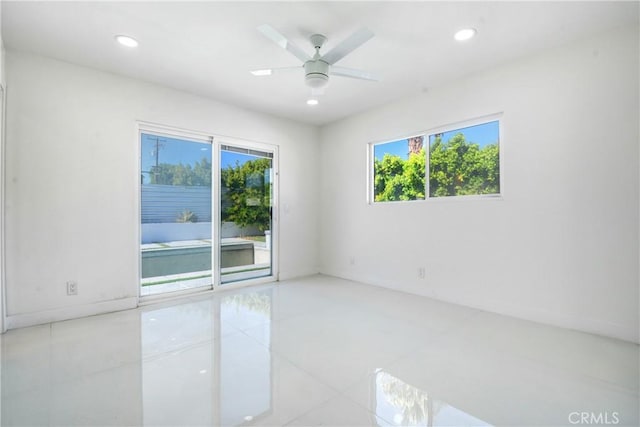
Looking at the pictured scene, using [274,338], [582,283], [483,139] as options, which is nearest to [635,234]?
[582,283]

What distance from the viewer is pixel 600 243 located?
2.56m

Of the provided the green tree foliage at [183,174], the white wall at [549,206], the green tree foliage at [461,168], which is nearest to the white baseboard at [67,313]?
the green tree foliage at [183,174]

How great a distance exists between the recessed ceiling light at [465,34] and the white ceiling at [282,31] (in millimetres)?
50

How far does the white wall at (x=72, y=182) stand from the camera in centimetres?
279

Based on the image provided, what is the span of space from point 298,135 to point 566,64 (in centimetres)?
348

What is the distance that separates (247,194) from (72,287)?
7.52 feet

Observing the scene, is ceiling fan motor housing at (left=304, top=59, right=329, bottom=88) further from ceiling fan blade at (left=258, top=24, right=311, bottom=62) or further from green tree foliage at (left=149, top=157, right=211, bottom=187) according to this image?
green tree foliage at (left=149, top=157, right=211, bottom=187)

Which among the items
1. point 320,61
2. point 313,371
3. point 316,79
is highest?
point 320,61

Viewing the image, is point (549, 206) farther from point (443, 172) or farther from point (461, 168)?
point (443, 172)

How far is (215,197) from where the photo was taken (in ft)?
13.5

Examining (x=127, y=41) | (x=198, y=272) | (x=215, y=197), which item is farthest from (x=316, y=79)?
(x=198, y=272)

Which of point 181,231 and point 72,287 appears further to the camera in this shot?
point 181,231

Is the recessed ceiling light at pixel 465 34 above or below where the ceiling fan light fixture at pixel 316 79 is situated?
above

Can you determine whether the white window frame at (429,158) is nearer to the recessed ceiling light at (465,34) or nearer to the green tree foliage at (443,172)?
the green tree foliage at (443,172)
